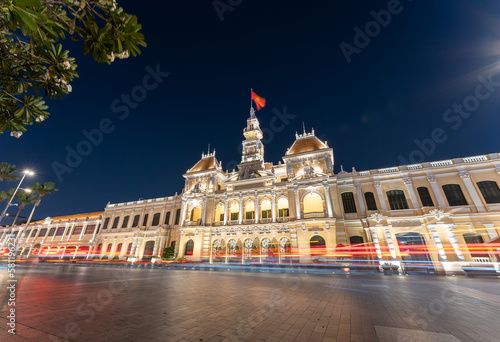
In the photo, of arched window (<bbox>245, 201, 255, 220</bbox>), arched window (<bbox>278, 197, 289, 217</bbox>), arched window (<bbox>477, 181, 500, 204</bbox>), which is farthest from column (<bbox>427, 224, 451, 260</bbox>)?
arched window (<bbox>245, 201, 255, 220</bbox>)

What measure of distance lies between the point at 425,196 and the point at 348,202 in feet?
27.6

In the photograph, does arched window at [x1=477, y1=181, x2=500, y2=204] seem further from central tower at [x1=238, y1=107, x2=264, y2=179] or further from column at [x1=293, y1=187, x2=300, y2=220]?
central tower at [x1=238, y1=107, x2=264, y2=179]

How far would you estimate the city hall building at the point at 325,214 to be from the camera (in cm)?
1998

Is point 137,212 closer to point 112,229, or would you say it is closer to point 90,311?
point 112,229

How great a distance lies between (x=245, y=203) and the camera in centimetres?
3011

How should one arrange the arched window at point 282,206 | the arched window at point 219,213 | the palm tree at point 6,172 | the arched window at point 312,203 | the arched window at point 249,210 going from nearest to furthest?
the palm tree at point 6,172 → the arched window at point 312,203 → the arched window at point 282,206 → the arched window at point 249,210 → the arched window at point 219,213

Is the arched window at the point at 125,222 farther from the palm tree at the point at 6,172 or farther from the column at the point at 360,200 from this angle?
the column at the point at 360,200

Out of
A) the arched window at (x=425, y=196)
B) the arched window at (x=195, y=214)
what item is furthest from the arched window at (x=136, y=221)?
the arched window at (x=425, y=196)

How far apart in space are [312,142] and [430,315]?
89.4ft

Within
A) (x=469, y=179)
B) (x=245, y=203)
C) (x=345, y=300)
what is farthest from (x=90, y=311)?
(x=469, y=179)

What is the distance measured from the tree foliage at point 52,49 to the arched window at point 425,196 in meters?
30.2

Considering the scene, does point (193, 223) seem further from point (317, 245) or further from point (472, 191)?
point (472, 191)

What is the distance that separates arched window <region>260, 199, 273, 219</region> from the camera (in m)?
29.1

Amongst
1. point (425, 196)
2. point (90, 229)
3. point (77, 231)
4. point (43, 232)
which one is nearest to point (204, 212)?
point (425, 196)
